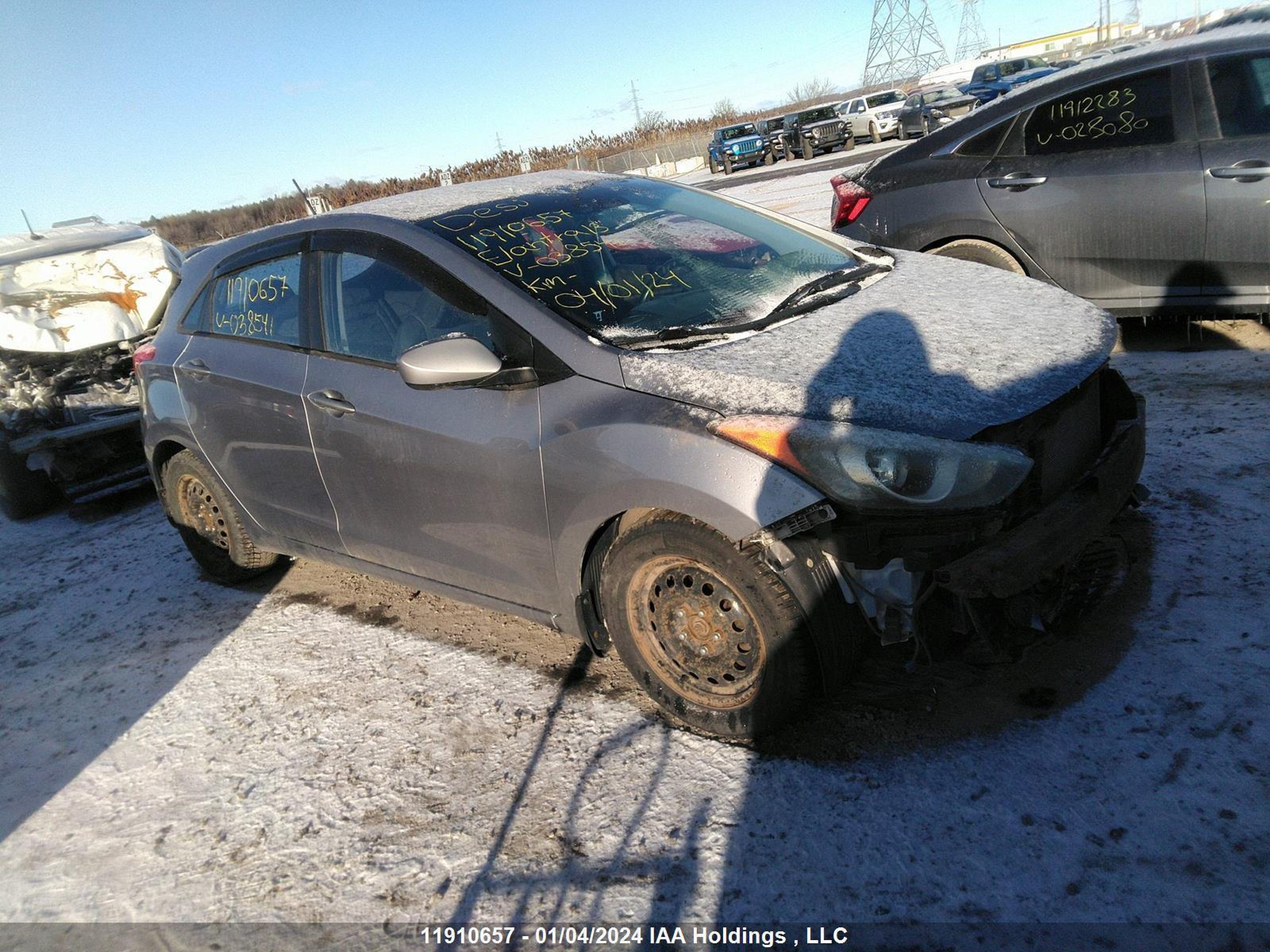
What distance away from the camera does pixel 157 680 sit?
4.02m

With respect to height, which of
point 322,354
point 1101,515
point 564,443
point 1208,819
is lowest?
point 1208,819

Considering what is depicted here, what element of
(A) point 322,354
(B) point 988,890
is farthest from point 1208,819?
(A) point 322,354

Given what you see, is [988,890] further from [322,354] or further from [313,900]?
[322,354]

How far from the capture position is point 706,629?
2799mm

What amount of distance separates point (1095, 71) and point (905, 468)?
416 centimetres

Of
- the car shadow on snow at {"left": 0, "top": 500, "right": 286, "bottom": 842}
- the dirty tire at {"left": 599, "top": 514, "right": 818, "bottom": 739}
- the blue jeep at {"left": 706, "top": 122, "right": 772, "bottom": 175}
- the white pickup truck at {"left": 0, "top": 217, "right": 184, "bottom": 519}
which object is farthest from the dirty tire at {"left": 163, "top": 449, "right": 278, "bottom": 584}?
the blue jeep at {"left": 706, "top": 122, "right": 772, "bottom": 175}

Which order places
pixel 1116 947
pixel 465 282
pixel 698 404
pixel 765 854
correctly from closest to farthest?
pixel 1116 947 < pixel 765 854 < pixel 698 404 < pixel 465 282

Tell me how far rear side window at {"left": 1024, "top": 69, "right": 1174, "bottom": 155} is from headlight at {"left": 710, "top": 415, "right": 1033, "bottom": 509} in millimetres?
3676

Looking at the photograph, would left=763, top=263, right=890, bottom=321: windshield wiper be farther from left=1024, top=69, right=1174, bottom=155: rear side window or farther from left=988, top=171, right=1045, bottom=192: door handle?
left=1024, top=69, right=1174, bottom=155: rear side window

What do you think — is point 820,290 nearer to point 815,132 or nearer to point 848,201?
point 848,201

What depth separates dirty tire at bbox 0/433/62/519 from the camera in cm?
657

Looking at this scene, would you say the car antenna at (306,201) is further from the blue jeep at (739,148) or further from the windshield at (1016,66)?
the windshield at (1016,66)

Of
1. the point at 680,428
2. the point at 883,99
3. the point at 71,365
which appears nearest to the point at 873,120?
the point at 883,99

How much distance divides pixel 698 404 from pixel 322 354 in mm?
1763
